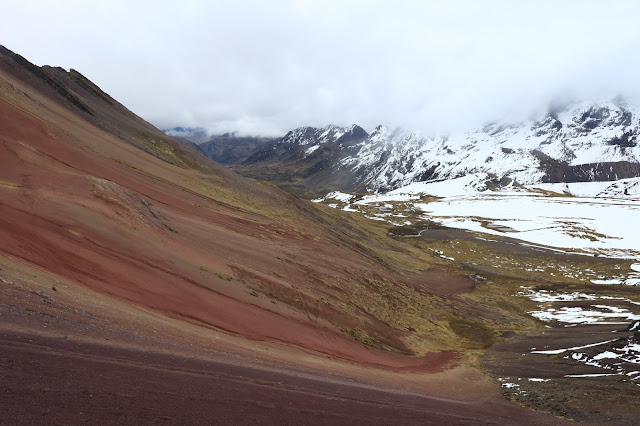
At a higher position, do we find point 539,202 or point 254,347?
point 539,202

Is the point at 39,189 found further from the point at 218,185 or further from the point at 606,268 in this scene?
the point at 606,268

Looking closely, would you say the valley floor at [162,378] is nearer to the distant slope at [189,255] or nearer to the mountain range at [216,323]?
the mountain range at [216,323]

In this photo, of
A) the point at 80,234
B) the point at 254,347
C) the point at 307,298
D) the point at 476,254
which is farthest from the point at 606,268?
the point at 80,234

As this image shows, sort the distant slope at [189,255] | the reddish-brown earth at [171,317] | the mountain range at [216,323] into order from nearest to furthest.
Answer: the reddish-brown earth at [171,317], the mountain range at [216,323], the distant slope at [189,255]

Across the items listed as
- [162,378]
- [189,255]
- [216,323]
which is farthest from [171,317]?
[162,378]

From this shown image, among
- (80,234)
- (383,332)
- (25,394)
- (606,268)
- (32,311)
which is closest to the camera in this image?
(25,394)

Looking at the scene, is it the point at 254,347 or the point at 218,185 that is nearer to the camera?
the point at 254,347

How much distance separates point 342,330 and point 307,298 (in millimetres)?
3992

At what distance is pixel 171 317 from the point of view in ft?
70.1

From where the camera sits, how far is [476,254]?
10575 cm

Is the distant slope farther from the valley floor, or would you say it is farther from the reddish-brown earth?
the valley floor

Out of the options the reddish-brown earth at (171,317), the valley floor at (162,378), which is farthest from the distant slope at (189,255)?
the valley floor at (162,378)

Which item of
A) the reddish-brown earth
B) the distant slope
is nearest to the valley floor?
the reddish-brown earth

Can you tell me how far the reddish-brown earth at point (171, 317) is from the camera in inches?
423
